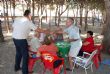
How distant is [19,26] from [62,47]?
1428 millimetres

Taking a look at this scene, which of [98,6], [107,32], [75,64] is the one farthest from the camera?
[98,6]

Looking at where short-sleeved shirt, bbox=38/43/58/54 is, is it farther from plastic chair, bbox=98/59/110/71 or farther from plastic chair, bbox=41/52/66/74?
plastic chair, bbox=98/59/110/71

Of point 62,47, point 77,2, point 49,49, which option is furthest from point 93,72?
point 77,2

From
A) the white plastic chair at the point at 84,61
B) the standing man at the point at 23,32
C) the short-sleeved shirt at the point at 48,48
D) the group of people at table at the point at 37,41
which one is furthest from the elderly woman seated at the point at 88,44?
the standing man at the point at 23,32

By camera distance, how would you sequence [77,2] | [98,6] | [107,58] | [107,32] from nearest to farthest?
1. [107,58]
2. [107,32]
3. [77,2]
4. [98,6]

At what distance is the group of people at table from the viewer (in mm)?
6645

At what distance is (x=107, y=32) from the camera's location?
10.2 meters

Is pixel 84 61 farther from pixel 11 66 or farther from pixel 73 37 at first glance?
pixel 11 66

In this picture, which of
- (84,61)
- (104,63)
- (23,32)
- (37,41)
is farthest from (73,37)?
(104,63)

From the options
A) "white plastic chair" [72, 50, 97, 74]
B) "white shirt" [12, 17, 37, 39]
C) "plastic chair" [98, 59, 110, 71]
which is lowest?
"plastic chair" [98, 59, 110, 71]

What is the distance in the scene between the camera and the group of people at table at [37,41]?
6.64 meters

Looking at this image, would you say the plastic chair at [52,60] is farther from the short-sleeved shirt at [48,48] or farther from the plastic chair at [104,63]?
the plastic chair at [104,63]

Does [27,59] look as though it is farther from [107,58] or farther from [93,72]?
[107,58]

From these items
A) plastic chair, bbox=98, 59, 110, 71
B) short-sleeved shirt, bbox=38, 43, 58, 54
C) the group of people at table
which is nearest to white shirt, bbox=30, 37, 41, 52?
the group of people at table
